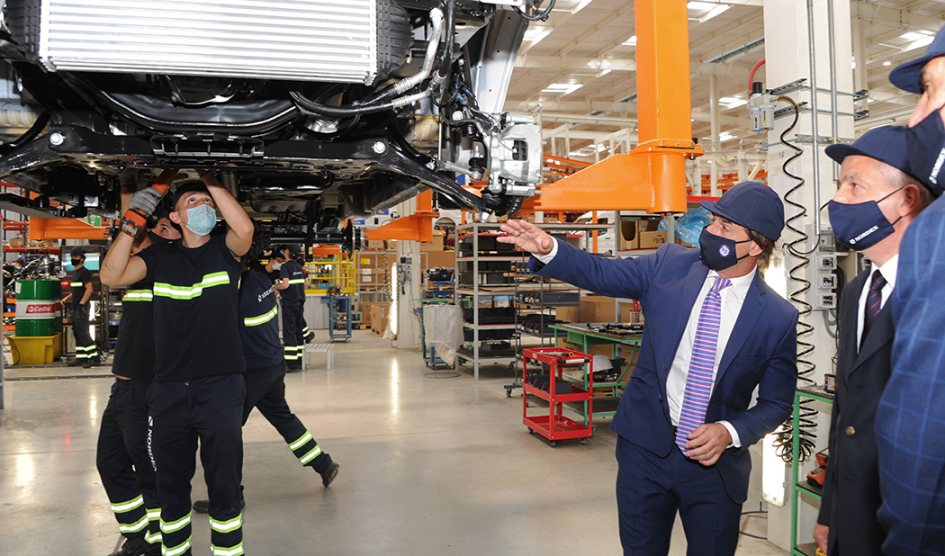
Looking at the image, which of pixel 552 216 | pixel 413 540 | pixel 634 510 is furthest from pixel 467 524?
pixel 552 216

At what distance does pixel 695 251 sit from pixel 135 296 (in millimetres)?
2477

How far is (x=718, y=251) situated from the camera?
193 cm

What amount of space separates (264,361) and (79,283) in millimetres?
7165

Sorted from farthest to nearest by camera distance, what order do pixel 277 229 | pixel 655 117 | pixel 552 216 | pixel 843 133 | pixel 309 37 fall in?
pixel 552 216 < pixel 277 229 < pixel 843 133 < pixel 655 117 < pixel 309 37

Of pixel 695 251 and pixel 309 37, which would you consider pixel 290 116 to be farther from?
pixel 695 251

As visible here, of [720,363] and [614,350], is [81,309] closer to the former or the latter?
[614,350]

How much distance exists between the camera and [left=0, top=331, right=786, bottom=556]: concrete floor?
3.33 metres

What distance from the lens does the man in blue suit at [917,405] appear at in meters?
0.67

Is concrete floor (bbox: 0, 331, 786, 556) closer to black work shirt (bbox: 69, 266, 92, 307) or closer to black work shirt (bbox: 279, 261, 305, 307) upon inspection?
black work shirt (bbox: 279, 261, 305, 307)

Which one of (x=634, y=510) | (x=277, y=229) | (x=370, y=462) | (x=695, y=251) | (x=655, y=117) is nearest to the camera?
(x=634, y=510)

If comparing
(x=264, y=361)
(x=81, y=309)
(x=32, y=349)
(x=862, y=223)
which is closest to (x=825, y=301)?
(x=862, y=223)

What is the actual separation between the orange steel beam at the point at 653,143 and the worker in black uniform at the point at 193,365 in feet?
4.68

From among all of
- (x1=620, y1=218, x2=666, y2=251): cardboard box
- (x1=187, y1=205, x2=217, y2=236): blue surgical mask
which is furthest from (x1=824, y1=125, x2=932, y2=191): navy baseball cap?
(x1=620, y1=218, x2=666, y2=251): cardboard box

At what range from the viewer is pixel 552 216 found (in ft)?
31.5
